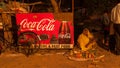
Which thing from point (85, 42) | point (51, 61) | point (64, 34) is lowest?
point (51, 61)

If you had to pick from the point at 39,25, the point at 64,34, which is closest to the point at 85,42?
the point at 64,34

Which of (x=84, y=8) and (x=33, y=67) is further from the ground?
(x=84, y=8)

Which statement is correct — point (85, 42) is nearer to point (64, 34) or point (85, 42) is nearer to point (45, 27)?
point (64, 34)

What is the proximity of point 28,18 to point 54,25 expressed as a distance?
89 cm

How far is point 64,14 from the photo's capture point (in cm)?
1026

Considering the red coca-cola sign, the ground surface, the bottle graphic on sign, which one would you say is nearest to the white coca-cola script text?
the red coca-cola sign

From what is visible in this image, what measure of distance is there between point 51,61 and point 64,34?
1.15m

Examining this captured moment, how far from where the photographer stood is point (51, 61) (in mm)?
9742

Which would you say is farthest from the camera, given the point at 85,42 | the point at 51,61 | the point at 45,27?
the point at 45,27

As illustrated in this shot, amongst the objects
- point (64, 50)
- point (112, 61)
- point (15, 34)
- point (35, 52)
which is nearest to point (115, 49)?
point (112, 61)

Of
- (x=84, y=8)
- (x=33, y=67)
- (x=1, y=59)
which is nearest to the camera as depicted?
(x=33, y=67)

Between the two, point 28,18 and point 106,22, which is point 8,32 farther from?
point 106,22

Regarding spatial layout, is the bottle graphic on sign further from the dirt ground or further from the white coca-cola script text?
the dirt ground

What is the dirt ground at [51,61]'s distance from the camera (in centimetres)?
931
